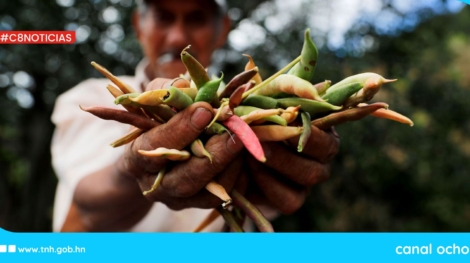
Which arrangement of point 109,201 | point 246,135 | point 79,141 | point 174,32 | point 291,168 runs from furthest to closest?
point 174,32 < point 79,141 < point 109,201 < point 291,168 < point 246,135

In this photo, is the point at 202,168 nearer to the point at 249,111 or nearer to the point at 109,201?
the point at 249,111

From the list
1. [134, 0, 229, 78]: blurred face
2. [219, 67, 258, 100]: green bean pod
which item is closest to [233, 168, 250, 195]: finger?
[219, 67, 258, 100]: green bean pod

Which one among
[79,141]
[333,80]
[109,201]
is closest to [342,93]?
[109,201]

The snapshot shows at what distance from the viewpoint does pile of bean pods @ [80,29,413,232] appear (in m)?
0.98

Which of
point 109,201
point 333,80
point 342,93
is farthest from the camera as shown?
point 333,80

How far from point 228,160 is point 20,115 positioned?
3.74 meters

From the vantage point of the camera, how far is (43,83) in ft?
13.3

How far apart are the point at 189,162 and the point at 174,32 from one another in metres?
1.23

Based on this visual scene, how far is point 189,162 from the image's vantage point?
1043mm

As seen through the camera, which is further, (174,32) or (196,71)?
(174,32)

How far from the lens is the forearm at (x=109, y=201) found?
1.50 meters

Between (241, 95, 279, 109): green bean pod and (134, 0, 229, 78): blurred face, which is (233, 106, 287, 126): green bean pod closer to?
(241, 95, 279, 109): green bean pod

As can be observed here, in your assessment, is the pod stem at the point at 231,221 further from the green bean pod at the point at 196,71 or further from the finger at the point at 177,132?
the green bean pod at the point at 196,71

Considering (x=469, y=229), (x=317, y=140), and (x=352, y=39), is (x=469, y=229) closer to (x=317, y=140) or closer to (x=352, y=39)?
(x=352, y=39)
